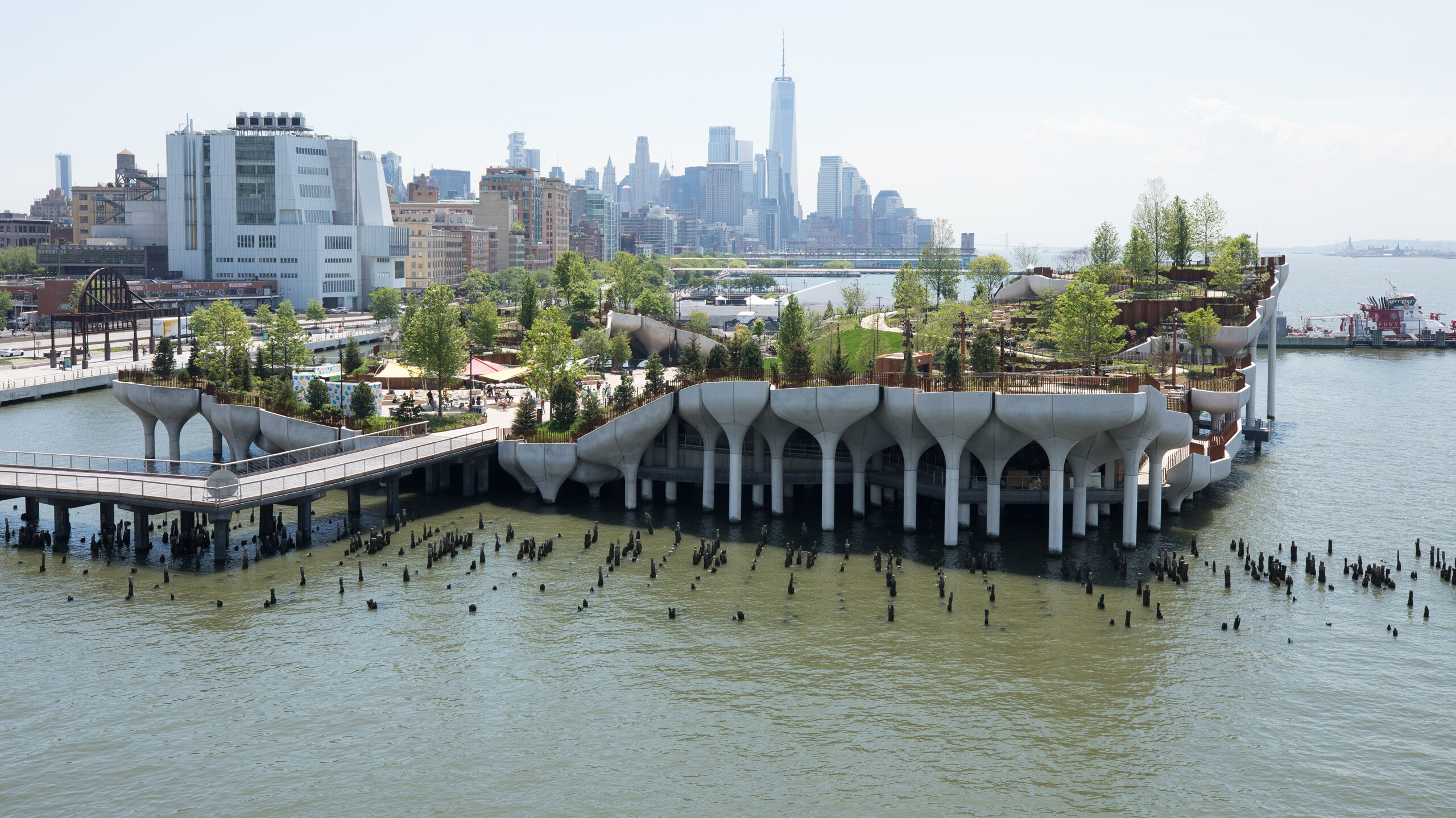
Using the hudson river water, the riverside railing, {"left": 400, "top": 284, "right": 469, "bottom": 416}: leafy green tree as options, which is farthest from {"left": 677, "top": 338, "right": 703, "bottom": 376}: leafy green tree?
the riverside railing

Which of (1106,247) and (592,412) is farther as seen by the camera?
(1106,247)

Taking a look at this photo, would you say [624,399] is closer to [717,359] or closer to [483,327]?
[717,359]

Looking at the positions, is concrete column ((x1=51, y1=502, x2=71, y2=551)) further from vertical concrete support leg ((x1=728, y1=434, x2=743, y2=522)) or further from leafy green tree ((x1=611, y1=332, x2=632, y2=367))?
leafy green tree ((x1=611, y1=332, x2=632, y2=367))

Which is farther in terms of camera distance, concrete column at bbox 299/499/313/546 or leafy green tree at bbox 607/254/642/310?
leafy green tree at bbox 607/254/642/310

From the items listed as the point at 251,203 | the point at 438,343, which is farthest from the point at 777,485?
the point at 251,203

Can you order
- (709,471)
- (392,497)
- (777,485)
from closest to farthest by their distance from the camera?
(392,497) → (777,485) → (709,471)

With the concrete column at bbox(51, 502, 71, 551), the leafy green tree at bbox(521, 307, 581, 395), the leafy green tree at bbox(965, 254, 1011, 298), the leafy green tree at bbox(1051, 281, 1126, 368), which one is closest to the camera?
the concrete column at bbox(51, 502, 71, 551)

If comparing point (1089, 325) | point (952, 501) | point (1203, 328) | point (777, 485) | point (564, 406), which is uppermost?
point (1089, 325)
